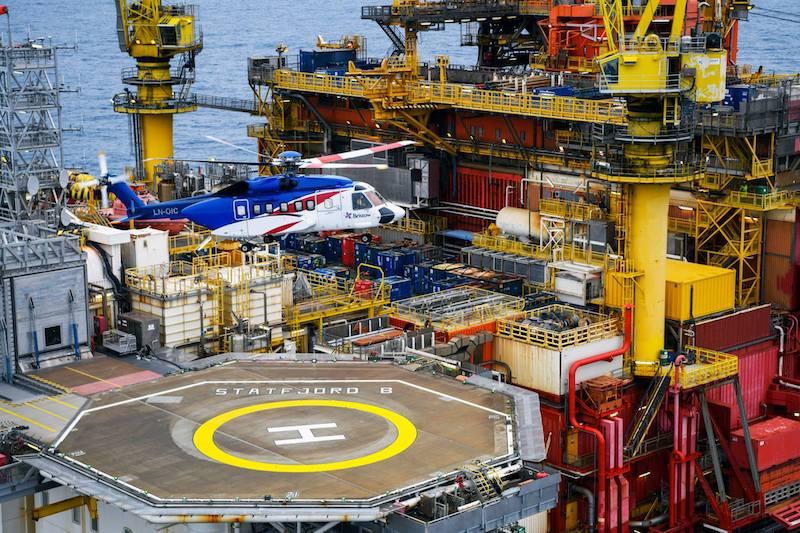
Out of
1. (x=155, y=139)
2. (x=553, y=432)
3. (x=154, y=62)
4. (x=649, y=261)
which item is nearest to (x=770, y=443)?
(x=649, y=261)

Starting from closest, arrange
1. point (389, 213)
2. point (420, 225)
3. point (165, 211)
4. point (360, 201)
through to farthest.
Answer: point (165, 211)
point (360, 201)
point (389, 213)
point (420, 225)

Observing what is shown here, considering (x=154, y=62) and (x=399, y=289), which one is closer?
(x=399, y=289)

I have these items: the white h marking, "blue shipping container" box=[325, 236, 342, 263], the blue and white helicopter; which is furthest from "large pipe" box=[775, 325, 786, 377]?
the white h marking

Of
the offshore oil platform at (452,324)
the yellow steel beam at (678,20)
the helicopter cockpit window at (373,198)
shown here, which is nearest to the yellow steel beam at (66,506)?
→ the offshore oil platform at (452,324)

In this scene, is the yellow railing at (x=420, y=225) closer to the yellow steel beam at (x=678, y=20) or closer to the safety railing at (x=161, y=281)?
the safety railing at (x=161, y=281)

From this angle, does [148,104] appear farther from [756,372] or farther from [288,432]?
[288,432]
